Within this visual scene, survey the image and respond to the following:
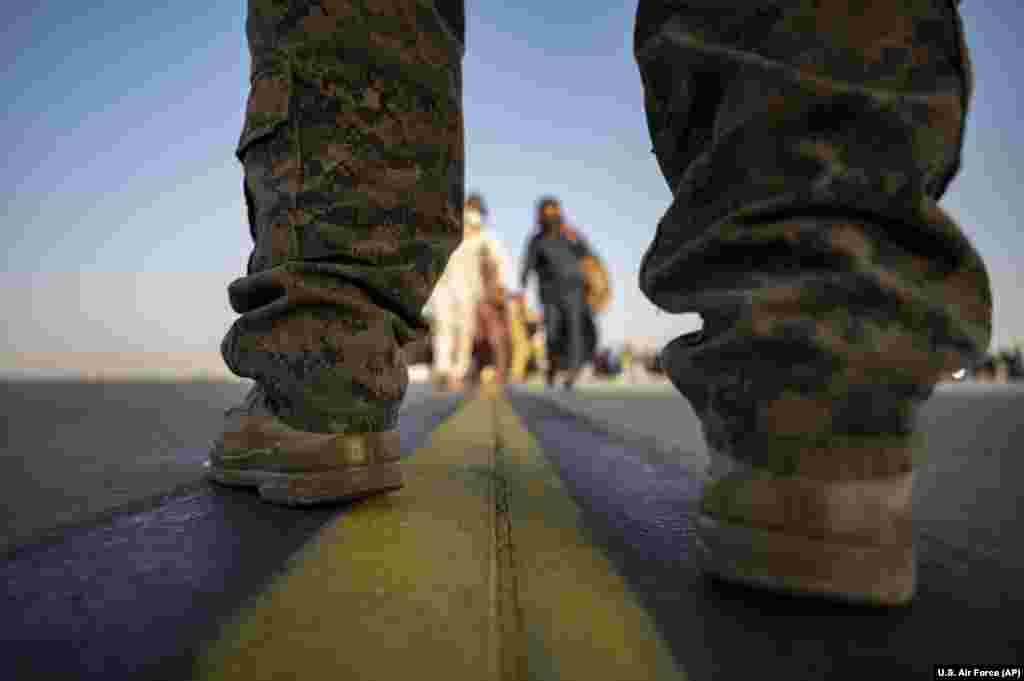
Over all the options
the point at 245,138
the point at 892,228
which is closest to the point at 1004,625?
the point at 892,228

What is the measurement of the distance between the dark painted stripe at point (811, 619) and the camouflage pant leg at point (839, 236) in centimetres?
12

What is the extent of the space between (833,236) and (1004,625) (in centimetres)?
37

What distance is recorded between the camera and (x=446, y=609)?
458 mm

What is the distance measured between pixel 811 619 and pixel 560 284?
233 inches

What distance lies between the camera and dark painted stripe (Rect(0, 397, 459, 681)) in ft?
1.32

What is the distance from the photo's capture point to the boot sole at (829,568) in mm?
454

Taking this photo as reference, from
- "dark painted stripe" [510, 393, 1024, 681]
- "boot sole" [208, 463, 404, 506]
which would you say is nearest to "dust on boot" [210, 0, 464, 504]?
"boot sole" [208, 463, 404, 506]

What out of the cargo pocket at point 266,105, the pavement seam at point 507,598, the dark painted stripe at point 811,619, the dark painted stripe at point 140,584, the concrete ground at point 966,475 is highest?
the cargo pocket at point 266,105

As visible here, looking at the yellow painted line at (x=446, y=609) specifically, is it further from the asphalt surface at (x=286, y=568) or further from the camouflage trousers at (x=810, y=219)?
the camouflage trousers at (x=810, y=219)

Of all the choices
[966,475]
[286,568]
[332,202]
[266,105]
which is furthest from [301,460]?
[966,475]

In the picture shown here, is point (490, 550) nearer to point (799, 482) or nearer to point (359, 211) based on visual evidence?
point (799, 482)

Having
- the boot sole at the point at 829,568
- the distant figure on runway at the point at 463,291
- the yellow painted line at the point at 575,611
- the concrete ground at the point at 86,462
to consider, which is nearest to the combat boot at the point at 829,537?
the boot sole at the point at 829,568

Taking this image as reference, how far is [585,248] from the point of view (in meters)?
6.87

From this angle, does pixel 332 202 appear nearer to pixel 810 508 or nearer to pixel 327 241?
pixel 327 241
